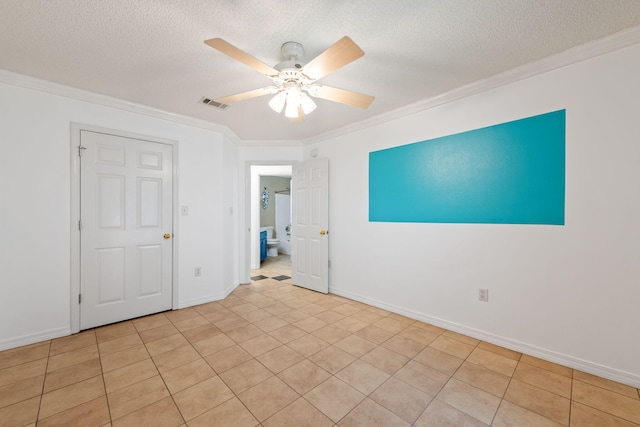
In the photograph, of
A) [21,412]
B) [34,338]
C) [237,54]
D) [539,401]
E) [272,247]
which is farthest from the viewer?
[272,247]

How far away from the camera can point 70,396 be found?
1735 millimetres

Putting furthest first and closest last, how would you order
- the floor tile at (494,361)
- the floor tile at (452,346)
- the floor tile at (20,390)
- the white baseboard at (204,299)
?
1. the white baseboard at (204,299)
2. the floor tile at (452,346)
3. the floor tile at (494,361)
4. the floor tile at (20,390)

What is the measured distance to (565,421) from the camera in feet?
5.02

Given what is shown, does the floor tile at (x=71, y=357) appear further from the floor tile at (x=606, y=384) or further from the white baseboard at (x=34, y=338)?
the floor tile at (x=606, y=384)

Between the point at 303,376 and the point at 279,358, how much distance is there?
1.08ft

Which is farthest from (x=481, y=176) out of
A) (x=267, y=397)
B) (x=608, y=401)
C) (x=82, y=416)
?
(x=82, y=416)

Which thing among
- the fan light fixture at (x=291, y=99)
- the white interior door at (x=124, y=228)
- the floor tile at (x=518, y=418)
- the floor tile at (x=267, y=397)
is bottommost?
the floor tile at (x=267, y=397)

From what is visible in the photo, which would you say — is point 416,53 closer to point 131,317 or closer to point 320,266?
point 320,266

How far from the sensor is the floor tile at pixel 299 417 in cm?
151

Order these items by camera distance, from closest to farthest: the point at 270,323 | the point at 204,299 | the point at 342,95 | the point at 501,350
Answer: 1. the point at 342,95
2. the point at 501,350
3. the point at 270,323
4. the point at 204,299

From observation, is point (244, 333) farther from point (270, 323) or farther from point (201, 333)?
point (201, 333)

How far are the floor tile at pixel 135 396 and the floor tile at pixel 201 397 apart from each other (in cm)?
14

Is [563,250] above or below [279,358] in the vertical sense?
above

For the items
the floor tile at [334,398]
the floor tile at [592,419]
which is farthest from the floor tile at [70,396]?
the floor tile at [592,419]
